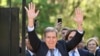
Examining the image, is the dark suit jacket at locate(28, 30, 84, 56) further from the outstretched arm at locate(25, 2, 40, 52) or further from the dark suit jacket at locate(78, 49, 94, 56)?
the dark suit jacket at locate(78, 49, 94, 56)

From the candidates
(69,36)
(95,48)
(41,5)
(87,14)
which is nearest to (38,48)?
(69,36)

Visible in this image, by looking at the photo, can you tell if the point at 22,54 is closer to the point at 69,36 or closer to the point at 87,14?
the point at 69,36

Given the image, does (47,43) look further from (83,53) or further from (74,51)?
(83,53)

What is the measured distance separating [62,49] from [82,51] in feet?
3.98

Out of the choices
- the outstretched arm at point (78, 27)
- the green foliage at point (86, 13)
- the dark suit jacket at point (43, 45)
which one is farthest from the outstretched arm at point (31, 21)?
the green foliage at point (86, 13)

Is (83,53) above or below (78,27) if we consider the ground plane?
below

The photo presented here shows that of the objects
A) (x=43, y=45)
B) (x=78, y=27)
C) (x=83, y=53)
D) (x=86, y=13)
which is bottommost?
(x=86, y=13)

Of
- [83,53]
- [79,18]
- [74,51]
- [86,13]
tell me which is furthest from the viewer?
[86,13]

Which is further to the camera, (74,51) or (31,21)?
(74,51)

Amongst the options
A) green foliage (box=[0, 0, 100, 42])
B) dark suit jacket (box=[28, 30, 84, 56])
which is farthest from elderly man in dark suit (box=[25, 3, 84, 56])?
green foliage (box=[0, 0, 100, 42])

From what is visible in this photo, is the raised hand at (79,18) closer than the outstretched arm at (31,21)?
No

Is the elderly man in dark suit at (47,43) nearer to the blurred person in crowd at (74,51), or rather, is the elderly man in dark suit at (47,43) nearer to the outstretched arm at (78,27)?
the outstretched arm at (78,27)

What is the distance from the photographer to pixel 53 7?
12930 mm

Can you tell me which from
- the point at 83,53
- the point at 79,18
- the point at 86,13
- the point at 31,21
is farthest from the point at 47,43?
the point at 86,13
